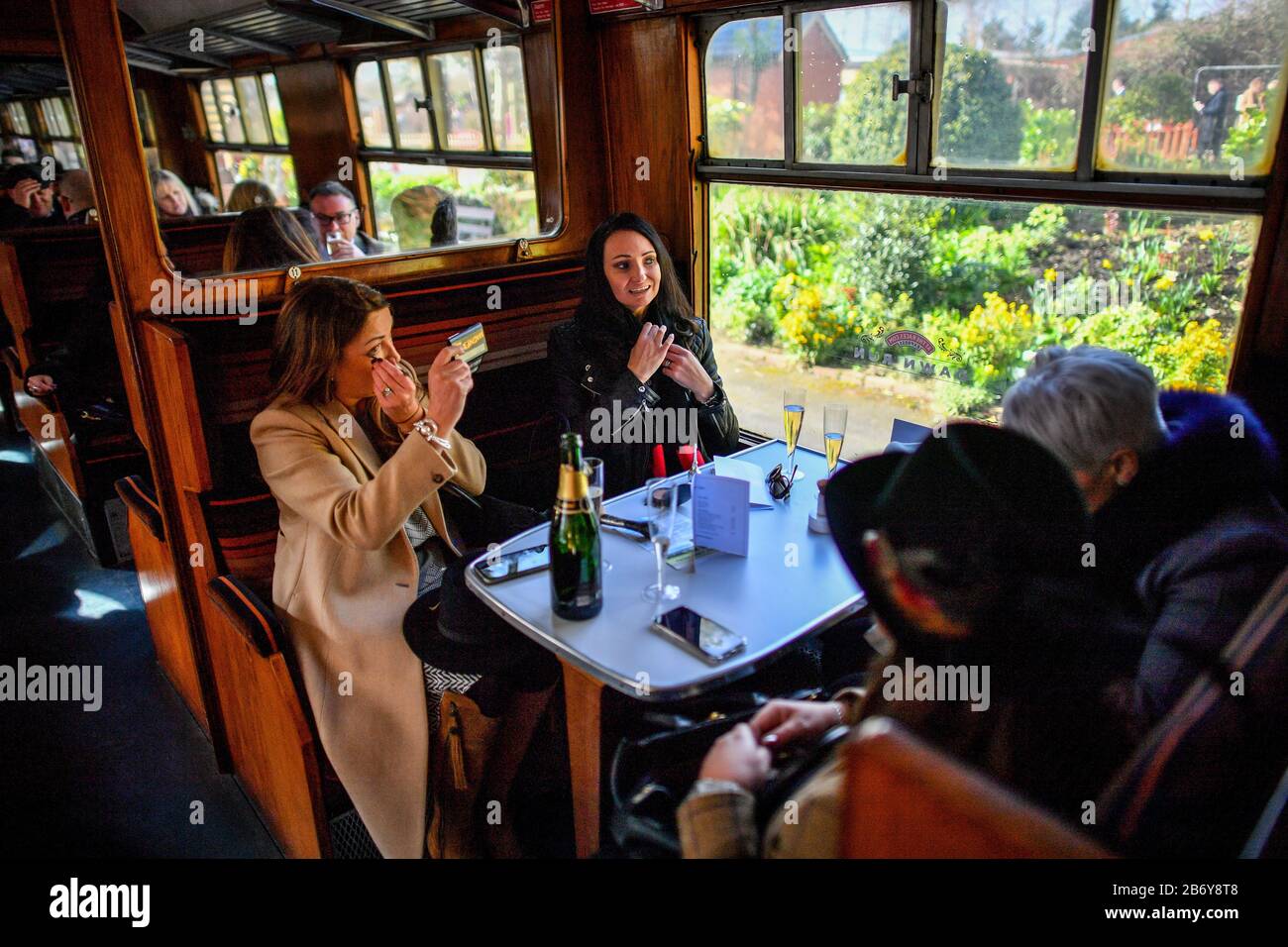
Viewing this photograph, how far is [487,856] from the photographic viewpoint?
2379 mm

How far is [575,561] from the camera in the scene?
1.78 m

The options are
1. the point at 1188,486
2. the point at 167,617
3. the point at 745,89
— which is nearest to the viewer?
the point at 1188,486

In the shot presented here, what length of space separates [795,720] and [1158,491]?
73 cm

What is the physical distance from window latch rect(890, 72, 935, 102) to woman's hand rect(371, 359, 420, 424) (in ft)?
5.38

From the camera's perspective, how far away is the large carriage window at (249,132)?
6418mm

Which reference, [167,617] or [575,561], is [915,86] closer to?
[575,561]

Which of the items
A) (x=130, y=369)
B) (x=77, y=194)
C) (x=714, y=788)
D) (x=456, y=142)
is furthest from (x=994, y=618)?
(x=77, y=194)

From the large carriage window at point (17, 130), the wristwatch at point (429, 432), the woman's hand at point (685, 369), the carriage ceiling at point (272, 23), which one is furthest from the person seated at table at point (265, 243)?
the large carriage window at point (17, 130)

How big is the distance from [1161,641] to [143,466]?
444 centimetres

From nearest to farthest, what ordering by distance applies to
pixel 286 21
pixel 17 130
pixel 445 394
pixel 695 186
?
pixel 445 394
pixel 695 186
pixel 286 21
pixel 17 130

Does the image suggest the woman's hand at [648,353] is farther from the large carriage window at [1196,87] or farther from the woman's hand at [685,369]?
the large carriage window at [1196,87]

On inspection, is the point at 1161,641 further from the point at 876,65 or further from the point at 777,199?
the point at 777,199

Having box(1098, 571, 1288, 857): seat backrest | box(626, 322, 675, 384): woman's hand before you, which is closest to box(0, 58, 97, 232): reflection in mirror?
box(626, 322, 675, 384): woman's hand

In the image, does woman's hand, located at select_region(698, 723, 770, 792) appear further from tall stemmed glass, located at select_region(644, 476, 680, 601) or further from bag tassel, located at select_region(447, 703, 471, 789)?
bag tassel, located at select_region(447, 703, 471, 789)
